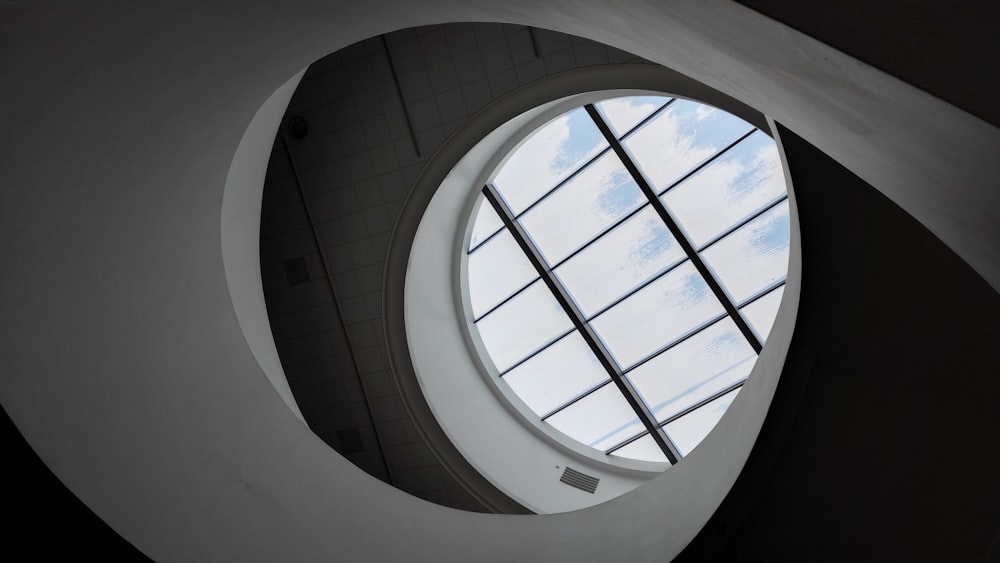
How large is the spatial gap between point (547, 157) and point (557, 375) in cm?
306

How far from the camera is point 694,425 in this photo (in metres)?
9.57

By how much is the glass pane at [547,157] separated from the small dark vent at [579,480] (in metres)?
3.57

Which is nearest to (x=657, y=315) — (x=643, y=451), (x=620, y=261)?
(x=620, y=261)

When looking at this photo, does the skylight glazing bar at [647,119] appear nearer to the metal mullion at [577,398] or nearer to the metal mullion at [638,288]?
the metal mullion at [638,288]

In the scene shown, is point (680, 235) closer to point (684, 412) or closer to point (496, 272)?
point (496, 272)

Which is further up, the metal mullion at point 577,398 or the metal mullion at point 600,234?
the metal mullion at point 600,234

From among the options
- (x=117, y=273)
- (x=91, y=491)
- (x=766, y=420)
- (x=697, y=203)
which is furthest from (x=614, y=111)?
(x=91, y=491)

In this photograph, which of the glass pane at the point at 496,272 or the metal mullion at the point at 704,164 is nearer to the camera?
the metal mullion at the point at 704,164

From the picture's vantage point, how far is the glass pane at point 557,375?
31.4ft

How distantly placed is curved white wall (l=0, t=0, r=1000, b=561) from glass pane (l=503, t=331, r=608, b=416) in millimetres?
5316

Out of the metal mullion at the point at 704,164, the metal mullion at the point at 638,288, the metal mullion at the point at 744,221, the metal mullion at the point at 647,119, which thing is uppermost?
the metal mullion at the point at 647,119

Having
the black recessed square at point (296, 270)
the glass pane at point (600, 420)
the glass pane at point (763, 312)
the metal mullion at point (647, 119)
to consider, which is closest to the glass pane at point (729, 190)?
the metal mullion at point (647, 119)

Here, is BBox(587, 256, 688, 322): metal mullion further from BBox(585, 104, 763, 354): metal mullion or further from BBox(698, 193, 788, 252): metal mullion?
BBox(698, 193, 788, 252): metal mullion

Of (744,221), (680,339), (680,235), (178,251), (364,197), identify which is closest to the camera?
(178,251)
